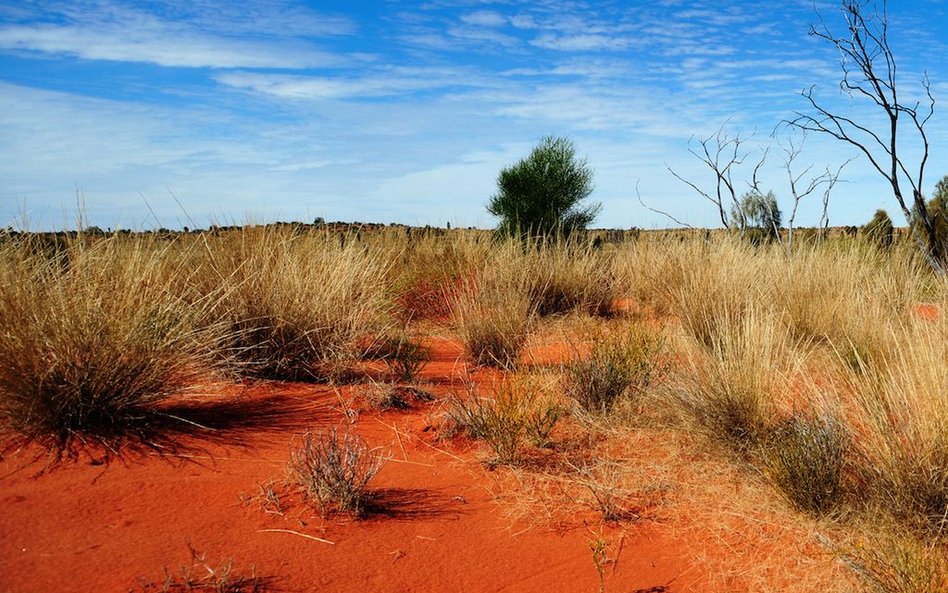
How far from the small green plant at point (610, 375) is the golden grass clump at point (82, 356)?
284 cm

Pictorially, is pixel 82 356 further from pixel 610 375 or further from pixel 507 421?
pixel 610 375

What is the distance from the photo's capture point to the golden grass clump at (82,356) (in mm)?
4434

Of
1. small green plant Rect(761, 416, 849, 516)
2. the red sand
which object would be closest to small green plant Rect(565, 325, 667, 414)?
the red sand

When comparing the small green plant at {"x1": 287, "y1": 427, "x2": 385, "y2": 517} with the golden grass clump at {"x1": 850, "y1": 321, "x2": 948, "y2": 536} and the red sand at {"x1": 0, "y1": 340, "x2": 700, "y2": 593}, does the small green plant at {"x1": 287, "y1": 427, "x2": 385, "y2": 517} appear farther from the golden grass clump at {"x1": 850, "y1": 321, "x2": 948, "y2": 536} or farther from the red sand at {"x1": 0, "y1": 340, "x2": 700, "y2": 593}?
the golden grass clump at {"x1": 850, "y1": 321, "x2": 948, "y2": 536}

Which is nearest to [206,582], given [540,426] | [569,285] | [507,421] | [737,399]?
[507,421]

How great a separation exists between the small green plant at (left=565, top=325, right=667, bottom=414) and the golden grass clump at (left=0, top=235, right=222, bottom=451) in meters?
2.84

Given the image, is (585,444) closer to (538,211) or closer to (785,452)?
(785,452)

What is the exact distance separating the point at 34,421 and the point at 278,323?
7.93 ft

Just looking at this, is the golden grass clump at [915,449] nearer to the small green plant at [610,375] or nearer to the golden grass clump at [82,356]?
the small green plant at [610,375]

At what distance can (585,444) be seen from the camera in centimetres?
487

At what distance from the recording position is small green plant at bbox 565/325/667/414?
17.9ft

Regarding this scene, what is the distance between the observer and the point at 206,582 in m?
3.13

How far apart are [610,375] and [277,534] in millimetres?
2856

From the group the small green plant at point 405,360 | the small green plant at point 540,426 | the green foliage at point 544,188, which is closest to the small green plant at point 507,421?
the small green plant at point 540,426
